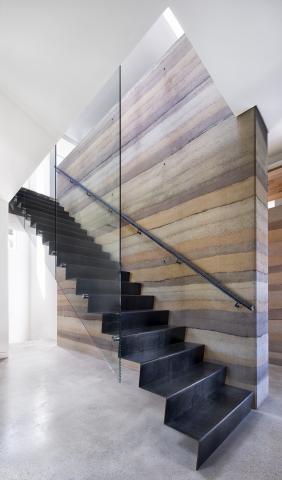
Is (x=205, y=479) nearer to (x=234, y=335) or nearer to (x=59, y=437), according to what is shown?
(x=59, y=437)

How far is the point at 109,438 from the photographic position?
188cm

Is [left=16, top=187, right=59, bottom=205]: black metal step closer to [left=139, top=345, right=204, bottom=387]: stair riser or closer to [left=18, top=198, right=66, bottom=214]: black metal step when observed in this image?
[left=18, top=198, right=66, bottom=214]: black metal step

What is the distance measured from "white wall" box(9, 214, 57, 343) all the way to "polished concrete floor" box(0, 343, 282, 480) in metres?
4.05

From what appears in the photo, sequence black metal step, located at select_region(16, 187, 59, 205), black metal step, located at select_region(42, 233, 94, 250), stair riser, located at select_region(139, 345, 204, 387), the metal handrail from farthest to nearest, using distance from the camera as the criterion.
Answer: black metal step, located at select_region(16, 187, 59, 205) → black metal step, located at select_region(42, 233, 94, 250) → the metal handrail → stair riser, located at select_region(139, 345, 204, 387)

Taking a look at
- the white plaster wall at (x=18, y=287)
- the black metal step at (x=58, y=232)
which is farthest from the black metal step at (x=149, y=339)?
the white plaster wall at (x=18, y=287)

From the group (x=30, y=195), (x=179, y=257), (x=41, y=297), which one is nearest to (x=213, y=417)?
(x=179, y=257)

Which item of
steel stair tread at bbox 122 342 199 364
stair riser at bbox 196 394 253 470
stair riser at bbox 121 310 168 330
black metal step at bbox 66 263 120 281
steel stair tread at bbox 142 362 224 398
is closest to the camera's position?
stair riser at bbox 196 394 253 470

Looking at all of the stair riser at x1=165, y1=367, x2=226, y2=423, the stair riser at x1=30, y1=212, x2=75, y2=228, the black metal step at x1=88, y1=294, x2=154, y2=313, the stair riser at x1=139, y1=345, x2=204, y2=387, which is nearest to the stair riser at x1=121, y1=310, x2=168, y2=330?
the black metal step at x1=88, y1=294, x2=154, y2=313

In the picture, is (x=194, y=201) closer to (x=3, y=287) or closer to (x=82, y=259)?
(x=82, y=259)

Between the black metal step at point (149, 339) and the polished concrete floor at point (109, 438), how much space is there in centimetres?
Result: 45

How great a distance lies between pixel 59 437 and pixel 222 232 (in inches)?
87.2

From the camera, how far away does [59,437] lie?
6.23ft

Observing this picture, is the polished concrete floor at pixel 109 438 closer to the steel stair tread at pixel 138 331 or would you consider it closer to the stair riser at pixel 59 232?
the steel stair tread at pixel 138 331

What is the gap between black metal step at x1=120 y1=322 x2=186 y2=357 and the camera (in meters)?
2.55
